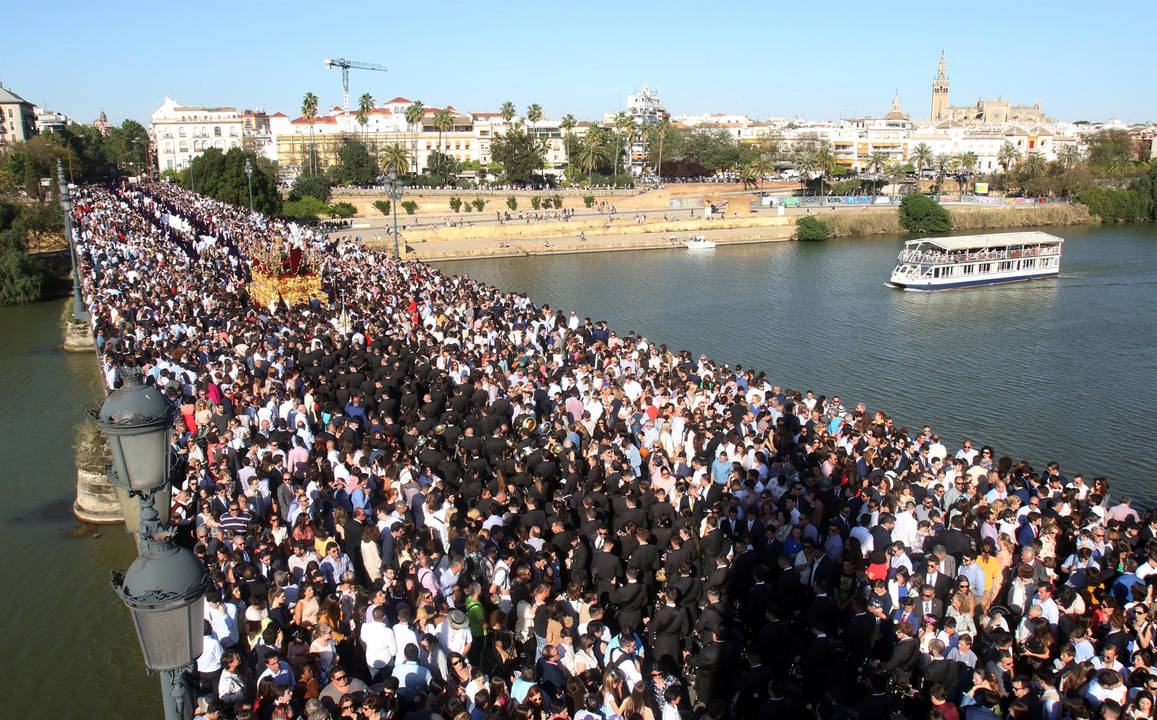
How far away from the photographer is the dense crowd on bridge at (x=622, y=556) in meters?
5.64

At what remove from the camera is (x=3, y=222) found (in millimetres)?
37781

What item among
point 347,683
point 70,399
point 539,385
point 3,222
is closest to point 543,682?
point 347,683

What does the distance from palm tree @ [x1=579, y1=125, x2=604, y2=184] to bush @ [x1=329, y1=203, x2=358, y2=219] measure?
2541 centimetres

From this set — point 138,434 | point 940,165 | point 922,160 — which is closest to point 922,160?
point 922,160

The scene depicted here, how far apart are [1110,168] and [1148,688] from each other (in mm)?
91189

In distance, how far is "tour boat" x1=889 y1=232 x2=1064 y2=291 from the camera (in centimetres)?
3744

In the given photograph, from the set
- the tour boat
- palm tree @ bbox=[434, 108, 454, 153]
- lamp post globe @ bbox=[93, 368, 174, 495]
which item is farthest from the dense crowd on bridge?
palm tree @ bbox=[434, 108, 454, 153]

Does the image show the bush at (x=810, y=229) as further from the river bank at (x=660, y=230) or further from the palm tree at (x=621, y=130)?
the palm tree at (x=621, y=130)

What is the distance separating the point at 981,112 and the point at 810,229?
154491 millimetres

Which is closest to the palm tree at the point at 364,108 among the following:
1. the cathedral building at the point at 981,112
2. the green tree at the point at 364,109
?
the green tree at the point at 364,109

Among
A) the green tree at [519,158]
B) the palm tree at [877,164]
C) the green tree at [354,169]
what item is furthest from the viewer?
the palm tree at [877,164]

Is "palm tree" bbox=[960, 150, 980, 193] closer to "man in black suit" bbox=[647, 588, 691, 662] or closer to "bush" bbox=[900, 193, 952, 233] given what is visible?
"bush" bbox=[900, 193, 952, 233]

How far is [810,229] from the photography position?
56.9 metres

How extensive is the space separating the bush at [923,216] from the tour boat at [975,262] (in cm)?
2106
